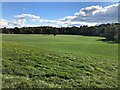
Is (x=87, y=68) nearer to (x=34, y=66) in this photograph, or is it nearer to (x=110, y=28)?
(x=34, y=66)

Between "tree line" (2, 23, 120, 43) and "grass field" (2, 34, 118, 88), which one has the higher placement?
"tree line" (2, 23, 120, 43)

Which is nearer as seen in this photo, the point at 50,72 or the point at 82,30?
the point at 50,72

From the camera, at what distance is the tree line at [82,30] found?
93.2 meters

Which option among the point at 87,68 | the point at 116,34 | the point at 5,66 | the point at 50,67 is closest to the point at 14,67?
the point at 5,66

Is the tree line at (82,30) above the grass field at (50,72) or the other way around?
above

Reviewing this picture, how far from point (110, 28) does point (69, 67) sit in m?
78.2

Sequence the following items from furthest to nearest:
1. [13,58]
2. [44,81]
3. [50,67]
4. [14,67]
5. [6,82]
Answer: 1. [13,58]
2. [50,67]
3. [14,67]
4. [44,81]
5. [6,82]

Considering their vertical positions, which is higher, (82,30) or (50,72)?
(82,30)

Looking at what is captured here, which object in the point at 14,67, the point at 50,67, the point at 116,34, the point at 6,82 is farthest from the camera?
the point at 116,34

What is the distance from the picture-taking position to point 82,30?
370 feet

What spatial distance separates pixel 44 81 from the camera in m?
14.1

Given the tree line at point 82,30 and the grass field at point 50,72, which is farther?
the tree line at point 82,30

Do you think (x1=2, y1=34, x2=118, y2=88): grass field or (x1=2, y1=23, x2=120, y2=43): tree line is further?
(x1=2, y1=23, x2=120, y2=43): tree line

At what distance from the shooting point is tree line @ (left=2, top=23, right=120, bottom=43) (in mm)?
93188
